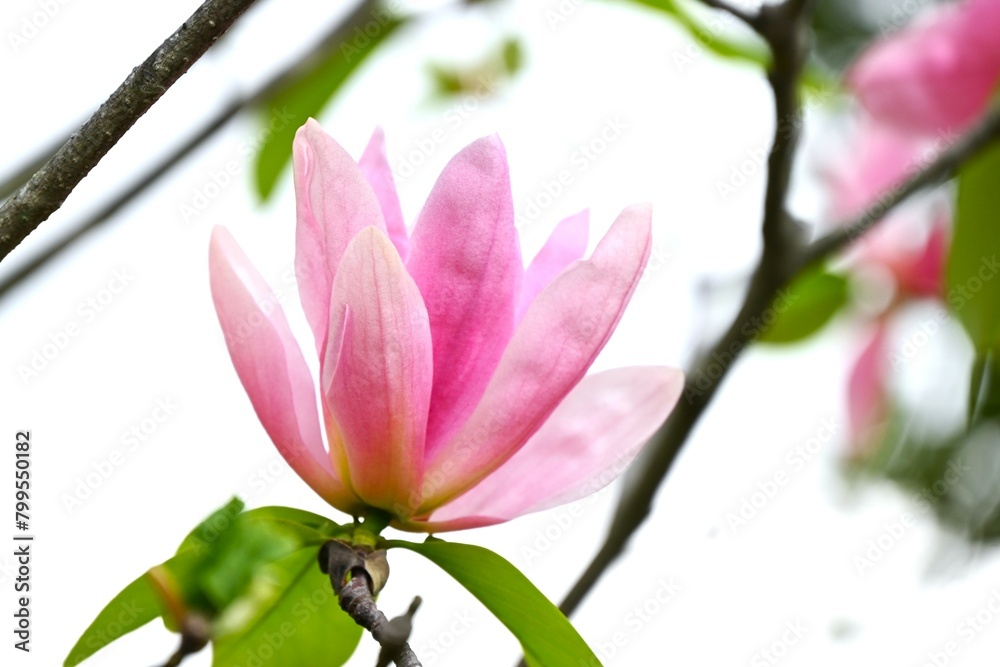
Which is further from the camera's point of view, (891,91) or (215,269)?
(891,91)

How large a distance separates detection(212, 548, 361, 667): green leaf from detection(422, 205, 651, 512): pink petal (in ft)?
0.40

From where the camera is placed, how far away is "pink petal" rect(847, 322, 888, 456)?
3.84 ft

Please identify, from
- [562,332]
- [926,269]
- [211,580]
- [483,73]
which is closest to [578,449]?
[562,332]

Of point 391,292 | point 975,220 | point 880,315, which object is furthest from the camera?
point 880,315

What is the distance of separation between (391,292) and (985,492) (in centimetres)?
79

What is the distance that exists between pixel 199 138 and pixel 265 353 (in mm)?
443

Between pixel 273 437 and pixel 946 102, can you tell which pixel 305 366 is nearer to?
pixel 273 437

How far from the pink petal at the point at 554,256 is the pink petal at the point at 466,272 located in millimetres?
19

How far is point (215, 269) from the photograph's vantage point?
0.57 meters

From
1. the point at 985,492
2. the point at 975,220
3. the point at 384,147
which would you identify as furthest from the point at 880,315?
the point at 384,147

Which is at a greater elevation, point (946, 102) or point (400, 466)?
point (400, 466)

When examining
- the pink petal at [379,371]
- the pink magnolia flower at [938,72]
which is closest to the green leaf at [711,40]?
the pink magnolia flower at [938,72]

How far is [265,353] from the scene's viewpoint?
0.56 metres

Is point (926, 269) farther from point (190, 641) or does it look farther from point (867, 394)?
point (190, 641)
